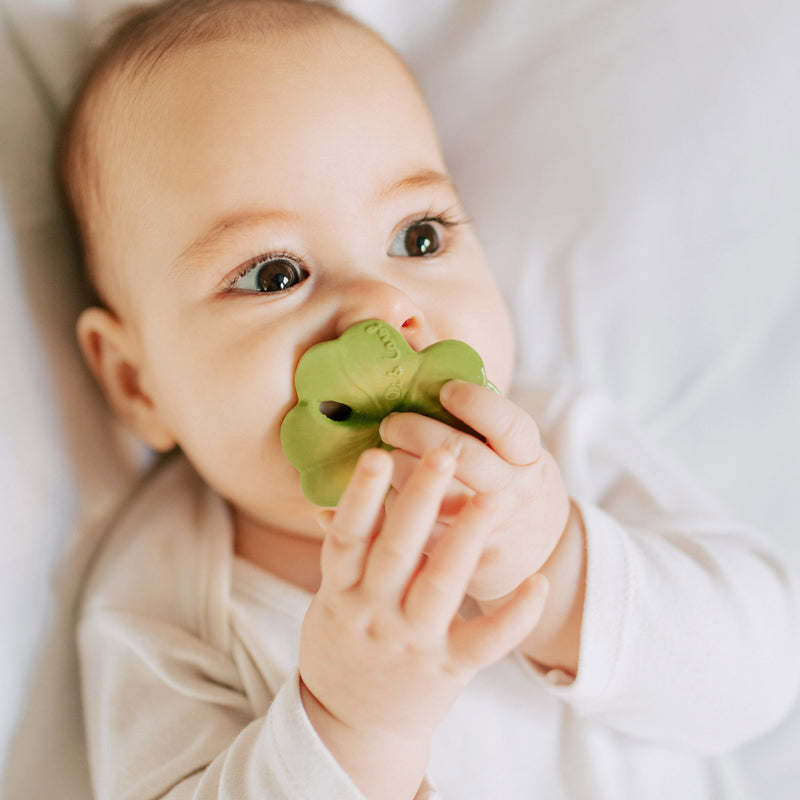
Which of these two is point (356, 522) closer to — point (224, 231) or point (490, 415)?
point (490, 415)

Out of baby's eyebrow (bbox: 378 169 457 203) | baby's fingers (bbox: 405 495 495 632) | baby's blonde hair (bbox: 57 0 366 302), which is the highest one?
baby's blonde hair (bbox: 57 0 366 302)

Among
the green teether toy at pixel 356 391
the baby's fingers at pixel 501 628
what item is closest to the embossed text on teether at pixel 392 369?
the green teether toy at pixel 356 391

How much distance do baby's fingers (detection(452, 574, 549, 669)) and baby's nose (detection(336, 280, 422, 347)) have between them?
1.02 feet

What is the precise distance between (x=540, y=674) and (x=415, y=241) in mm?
564

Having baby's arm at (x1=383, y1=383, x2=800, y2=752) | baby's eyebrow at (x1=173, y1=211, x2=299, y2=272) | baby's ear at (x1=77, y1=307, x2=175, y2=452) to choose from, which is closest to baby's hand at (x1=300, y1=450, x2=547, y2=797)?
baby's arm at (x1=383, y1=383, x2=800, y2=752)

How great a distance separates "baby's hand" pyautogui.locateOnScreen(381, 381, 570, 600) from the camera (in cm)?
83

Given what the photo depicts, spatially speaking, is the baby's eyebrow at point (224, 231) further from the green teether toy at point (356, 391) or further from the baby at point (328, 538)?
the green teether toy at point (356, 391)

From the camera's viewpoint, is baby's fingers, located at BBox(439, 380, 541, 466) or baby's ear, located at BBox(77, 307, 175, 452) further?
baby's ear, located at BBox(77, 307, 175, 452)

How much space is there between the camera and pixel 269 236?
3.21 ft

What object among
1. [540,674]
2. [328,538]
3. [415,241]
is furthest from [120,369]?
[540,674]

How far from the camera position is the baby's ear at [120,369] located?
118 cm

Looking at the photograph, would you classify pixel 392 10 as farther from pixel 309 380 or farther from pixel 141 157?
pixel 309 380

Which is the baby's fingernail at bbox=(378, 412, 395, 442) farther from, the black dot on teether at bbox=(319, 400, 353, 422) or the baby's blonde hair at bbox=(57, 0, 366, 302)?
the baby's blonde hair at bbox=(57, 0, 366, 302)

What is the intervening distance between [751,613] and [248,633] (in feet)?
2.14
